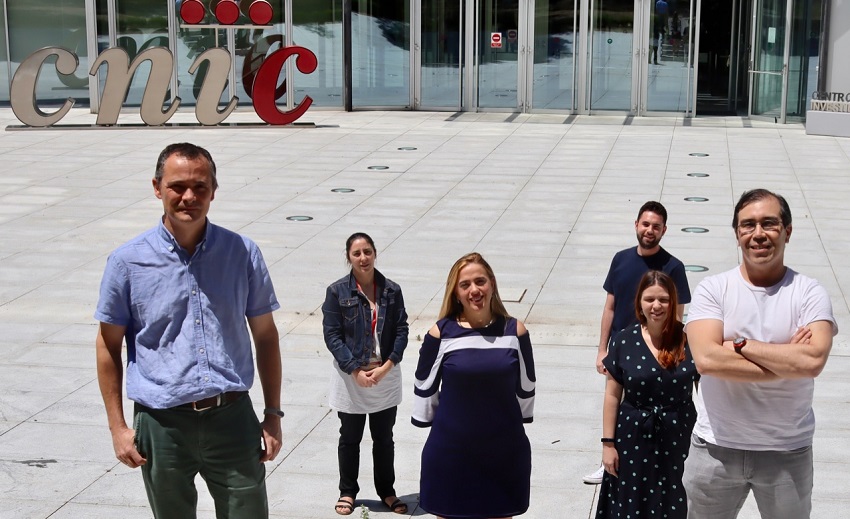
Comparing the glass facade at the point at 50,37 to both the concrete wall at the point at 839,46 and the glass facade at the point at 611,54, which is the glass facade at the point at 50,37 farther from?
the concrete wall at the point at 839,46

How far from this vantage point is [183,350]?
168 inches

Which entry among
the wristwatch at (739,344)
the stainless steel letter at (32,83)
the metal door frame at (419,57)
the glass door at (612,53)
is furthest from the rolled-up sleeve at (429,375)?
the metal door frame at (419,57)

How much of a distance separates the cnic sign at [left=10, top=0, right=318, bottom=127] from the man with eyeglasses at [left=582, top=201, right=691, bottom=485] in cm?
1642

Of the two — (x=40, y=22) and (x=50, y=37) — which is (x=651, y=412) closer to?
(x=50, y=37)

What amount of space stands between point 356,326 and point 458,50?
2076cm

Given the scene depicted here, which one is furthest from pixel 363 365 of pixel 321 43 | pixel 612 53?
pixel 321 43

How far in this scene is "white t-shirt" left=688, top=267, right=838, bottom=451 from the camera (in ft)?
14.4

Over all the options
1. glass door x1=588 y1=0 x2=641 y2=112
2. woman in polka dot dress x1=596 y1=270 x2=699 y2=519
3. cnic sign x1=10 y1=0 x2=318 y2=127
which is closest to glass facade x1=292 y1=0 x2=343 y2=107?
cnic sign x1=10 y1=0 x2=318 y2=127

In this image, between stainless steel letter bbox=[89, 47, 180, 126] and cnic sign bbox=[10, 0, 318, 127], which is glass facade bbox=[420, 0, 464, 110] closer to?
cnic sign bbox=[10, 0, 318, 127]

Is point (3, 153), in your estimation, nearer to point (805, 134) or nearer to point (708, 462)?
point (805, 134)

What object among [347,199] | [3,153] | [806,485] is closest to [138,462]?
[806,485]

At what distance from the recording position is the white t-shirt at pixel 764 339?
4.38 m

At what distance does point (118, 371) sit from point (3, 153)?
55.5 ft

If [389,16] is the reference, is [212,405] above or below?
below
